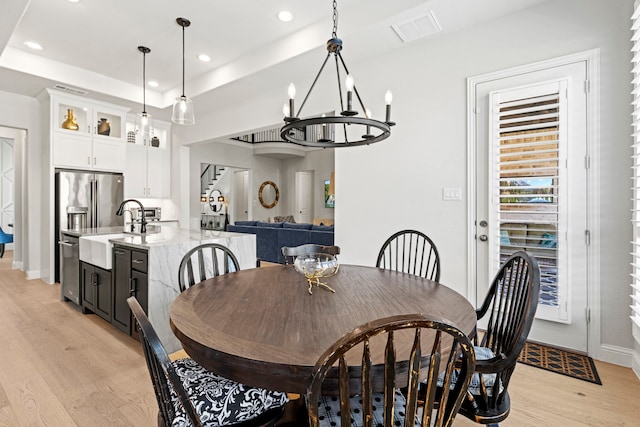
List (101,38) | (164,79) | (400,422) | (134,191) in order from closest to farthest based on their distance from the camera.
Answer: (400,422), (101,38), (164,79), (134,191)

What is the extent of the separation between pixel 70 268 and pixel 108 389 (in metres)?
2.23

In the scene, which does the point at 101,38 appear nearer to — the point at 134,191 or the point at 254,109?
the point at 254,109

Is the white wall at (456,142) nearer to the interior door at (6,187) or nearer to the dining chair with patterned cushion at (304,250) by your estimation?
the dining chair with patterned cushion at (304,250)

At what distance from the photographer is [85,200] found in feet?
16.3

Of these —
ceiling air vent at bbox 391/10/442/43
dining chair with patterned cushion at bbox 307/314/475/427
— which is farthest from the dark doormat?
ceiling air vent at bbox 391/10/442/43

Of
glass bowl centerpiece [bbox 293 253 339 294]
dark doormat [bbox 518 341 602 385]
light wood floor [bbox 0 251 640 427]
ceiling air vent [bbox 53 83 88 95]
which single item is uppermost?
ceiling air vent [bbox 53 83 88 95]

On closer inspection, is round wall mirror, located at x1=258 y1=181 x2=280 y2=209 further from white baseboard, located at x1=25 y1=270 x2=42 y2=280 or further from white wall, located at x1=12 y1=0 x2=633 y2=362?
white baseboard, located at x1=25 y1=270 x2=42 y2=280

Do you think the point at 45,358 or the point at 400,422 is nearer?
the point at 400,422

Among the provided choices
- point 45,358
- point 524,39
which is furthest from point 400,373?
point 524,39

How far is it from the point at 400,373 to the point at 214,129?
5.41 meters

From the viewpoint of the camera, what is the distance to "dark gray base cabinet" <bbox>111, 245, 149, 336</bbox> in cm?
256

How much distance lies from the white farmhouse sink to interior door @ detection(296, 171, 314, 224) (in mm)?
7016

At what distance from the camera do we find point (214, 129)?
5.57m

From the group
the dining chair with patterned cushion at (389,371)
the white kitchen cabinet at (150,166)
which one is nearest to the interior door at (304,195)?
the white kitchen cabinet at (150,166)
